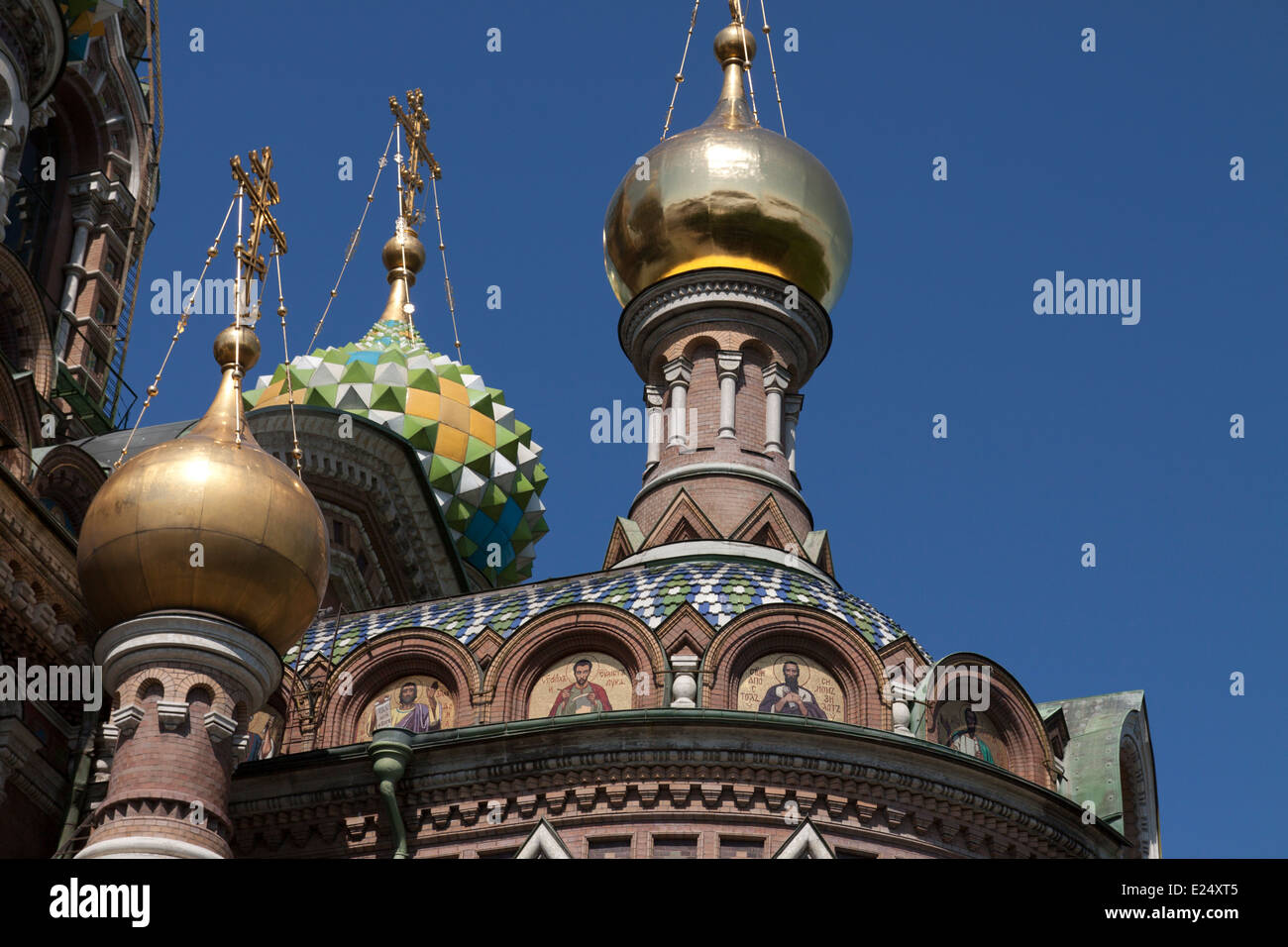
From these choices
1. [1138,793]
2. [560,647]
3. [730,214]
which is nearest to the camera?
[560,647]

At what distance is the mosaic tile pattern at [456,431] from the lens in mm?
24844

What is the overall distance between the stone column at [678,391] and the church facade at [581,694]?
24mm

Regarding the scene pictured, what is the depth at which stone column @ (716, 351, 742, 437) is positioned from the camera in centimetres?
1875

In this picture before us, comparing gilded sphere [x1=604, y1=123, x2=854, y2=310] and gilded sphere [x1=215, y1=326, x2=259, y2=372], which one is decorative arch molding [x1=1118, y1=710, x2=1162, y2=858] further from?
gilded sphere [x1=215, y1=326, x2=259, y2=372]

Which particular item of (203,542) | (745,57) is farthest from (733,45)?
(203,542)

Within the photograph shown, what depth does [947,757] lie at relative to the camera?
14.7m

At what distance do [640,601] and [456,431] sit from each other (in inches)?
381

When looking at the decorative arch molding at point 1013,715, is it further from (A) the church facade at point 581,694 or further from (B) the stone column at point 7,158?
(B) the stone column at point 7,158

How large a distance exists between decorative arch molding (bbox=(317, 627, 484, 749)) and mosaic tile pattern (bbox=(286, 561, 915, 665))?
0.11 m

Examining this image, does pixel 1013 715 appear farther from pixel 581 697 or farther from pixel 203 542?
pixel 203 542

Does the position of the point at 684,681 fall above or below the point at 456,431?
below

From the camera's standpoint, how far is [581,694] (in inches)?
606
